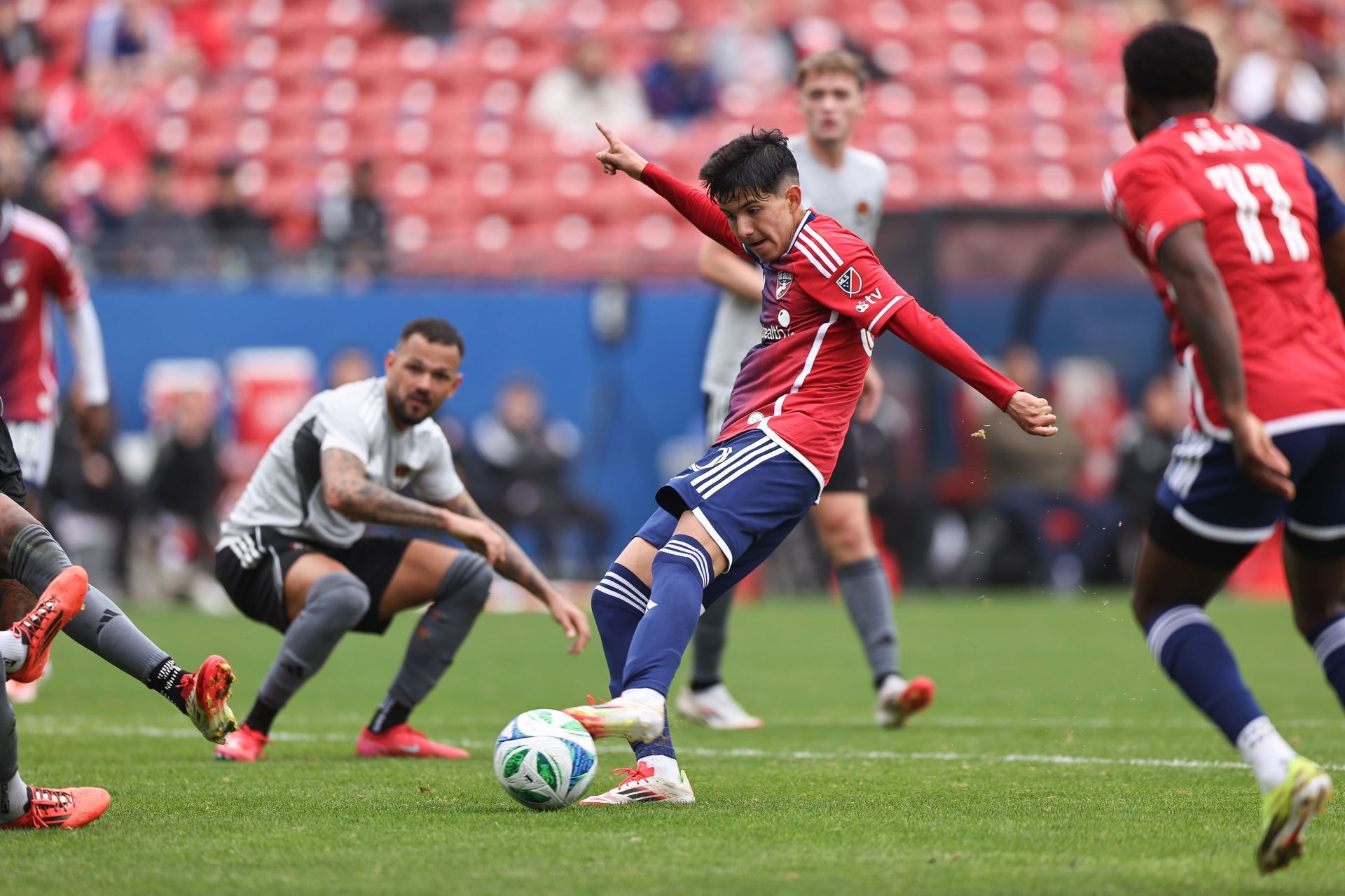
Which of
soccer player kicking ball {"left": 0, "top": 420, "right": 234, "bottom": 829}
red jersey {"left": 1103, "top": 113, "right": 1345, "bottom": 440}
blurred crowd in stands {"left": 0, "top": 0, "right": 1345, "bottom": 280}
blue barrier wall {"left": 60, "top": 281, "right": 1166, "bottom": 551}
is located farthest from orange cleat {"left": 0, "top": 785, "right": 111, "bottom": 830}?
blurred crowd in stands {"left": 0, "top": 0, "right": 1345, "bottom": 280}

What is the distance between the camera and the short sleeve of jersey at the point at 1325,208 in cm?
441

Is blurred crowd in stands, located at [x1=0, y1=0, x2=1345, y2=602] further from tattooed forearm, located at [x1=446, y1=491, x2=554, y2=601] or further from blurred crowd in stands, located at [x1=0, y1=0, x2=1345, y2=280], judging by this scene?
tattooed forearm, located at [x1=446, y1=491, x2=554, y2=601]

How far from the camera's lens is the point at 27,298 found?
8297 millimetres

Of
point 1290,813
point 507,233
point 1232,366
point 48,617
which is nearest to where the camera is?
point 1290,813

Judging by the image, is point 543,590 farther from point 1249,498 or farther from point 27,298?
point 27,298

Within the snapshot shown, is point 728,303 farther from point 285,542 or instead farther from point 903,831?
point 903,831

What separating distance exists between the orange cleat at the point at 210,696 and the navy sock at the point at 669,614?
1.19 meters

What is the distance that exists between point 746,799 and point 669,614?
0.75 m

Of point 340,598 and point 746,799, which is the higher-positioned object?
point 340,598

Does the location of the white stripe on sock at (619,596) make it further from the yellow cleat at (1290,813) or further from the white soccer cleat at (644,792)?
the yellow cleat at (1290,813)

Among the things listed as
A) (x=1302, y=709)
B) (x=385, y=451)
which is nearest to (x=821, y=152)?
(x=385, y=451)

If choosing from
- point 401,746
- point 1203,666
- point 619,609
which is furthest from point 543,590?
point 1203,666

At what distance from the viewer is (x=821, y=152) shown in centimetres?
794

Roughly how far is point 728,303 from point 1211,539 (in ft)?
13.0
